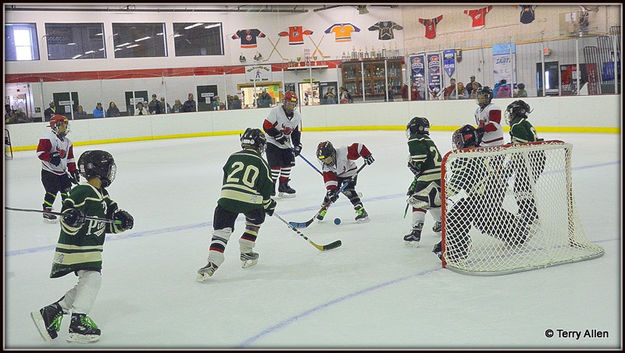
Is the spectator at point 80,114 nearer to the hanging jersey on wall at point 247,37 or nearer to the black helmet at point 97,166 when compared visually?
the hanging jersey on wall at point 247,37

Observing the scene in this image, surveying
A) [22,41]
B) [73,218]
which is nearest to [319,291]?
[73,218]

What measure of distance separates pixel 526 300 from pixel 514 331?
0.42 m

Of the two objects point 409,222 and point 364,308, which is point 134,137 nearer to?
point 409,222

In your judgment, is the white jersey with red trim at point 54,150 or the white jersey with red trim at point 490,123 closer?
the white jersey with red trim at point 490,123

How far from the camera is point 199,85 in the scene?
19359 mm

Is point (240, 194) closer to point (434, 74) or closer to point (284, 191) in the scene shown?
point (284, 191)

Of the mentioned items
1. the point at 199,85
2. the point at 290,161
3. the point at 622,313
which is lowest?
the point at 622,313

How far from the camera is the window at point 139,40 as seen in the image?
19828mm

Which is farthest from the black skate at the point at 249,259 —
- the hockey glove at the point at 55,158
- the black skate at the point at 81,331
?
the hockey glove at the point at 55,158

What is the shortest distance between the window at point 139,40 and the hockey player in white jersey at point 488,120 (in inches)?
648

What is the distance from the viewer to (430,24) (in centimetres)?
1967

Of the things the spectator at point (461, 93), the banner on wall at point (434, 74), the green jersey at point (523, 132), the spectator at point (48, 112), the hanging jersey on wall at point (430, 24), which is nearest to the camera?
the green jersey at point (523, 132)

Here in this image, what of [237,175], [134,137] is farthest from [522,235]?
[134,137]

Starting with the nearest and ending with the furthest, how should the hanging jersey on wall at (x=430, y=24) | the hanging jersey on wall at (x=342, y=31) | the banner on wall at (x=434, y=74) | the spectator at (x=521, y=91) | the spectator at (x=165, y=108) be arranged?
1. the spectator at (x=521, y=91)
2. the banner on wall at (x=434, y=74)
3. the spectator at (x=165, y=108)
4. the hanging jersey on wall at (x=430, y=24)
5. the hanging jersey on wall at (x=342, y=31)
